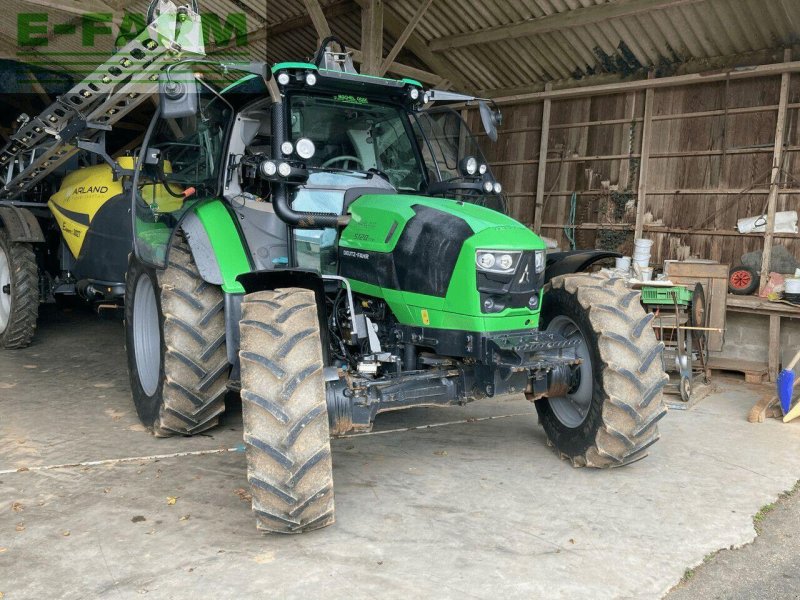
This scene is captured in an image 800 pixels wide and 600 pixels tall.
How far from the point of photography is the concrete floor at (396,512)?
114 inches

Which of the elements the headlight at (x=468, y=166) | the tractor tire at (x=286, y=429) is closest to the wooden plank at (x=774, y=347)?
the headlight at (x=468, y=166)

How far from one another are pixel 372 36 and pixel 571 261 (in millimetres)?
5479

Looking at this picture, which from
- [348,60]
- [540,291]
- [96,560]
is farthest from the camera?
[348,60]

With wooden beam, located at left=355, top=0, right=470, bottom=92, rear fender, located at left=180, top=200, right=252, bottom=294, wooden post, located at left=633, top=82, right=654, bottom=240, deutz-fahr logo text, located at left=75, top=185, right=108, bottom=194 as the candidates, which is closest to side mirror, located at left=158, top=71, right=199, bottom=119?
rear fender, located at left=180, top=200, right=252, bottom=294

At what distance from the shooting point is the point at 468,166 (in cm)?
446

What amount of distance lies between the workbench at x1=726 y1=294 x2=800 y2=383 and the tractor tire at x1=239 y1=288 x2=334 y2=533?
5556mm

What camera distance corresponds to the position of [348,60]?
458 centimetres

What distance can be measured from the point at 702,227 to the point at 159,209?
21.0 feet

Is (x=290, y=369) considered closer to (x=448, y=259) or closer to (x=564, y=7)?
(x=448, y=259)

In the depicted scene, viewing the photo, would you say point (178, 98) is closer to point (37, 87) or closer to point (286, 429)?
point (286, 429)

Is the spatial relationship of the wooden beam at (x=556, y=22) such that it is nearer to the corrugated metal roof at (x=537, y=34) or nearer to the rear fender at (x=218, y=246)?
the corrugated metal roof at (x=537, y=34)

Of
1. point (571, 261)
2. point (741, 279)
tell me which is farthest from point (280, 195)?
point (741, 279)

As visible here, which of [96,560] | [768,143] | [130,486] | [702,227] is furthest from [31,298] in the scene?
[768,143]

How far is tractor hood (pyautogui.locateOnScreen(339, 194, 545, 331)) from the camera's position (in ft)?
11.6
